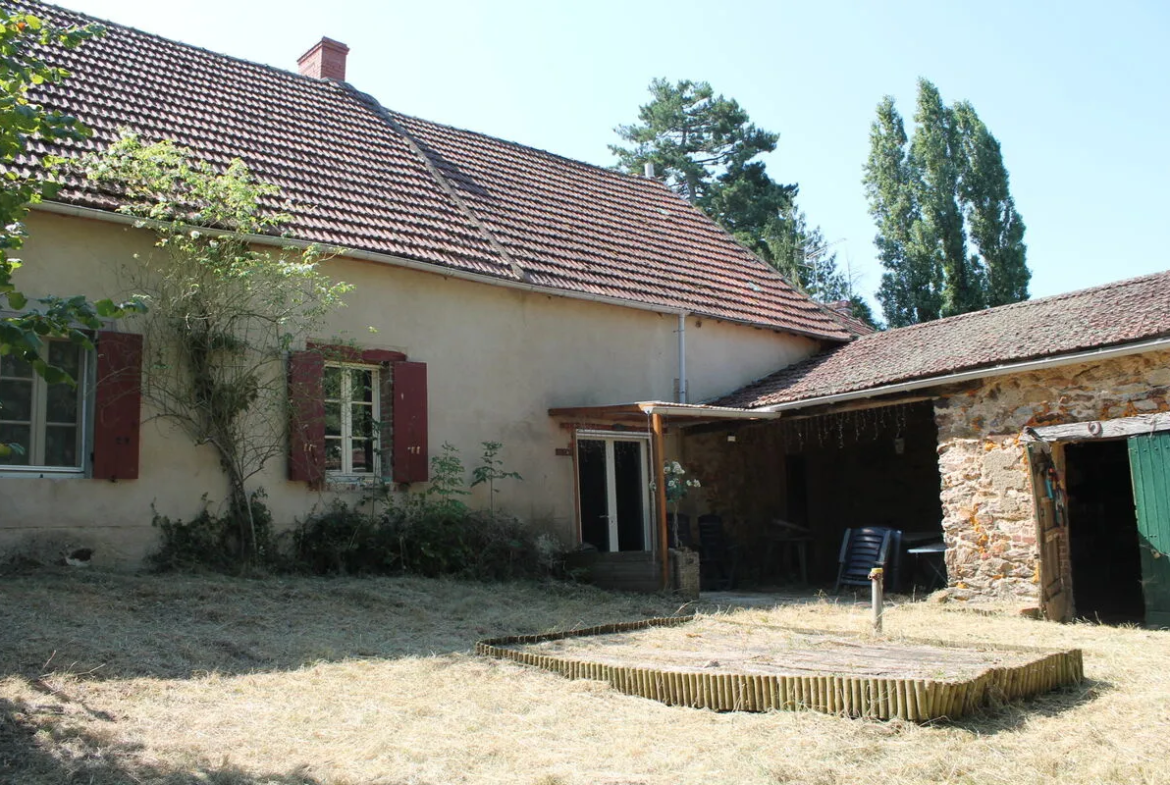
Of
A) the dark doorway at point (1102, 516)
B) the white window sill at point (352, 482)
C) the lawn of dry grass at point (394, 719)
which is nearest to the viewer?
the lawn of dry grass at point (394, 719)

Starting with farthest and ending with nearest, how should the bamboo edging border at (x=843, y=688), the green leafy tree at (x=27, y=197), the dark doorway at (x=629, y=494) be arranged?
the dark doorway at (x=629, y=494), the bamboo edging border at (x=843, y=688), the green leafy tree at (x=27, y=197)

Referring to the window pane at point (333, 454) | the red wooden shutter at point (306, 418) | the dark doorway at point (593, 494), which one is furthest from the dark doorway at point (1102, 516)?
the red wooden shutter at point (306, 418)

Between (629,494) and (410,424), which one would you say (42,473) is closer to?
(410,424)

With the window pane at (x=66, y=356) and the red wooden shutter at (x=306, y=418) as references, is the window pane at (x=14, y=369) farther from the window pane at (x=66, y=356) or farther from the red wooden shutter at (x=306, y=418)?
the red wooden shutter at (x=306, y=418)

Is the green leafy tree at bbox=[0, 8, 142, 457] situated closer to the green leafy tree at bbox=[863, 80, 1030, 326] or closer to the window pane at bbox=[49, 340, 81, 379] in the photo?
the window pane at bbox=[49, 340, 81, 379]

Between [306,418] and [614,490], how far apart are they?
440 cm

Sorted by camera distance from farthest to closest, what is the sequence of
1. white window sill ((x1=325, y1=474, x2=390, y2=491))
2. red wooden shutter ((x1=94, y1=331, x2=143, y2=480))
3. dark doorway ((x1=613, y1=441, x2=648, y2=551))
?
dark doorway ((x1=613, y1=441, x2=648, y2=551))
white window sill ((x1=325, y1=474, x2=390, y2=491))
red wooden shutter ((x1=94, y1=331, x2=143, y2=480))

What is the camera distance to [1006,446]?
34.7 feet

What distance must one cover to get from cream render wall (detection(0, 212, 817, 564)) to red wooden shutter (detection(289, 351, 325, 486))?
19cm

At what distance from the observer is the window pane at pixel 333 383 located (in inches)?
425

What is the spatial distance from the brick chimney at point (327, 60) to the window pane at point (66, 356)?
7.59 metres

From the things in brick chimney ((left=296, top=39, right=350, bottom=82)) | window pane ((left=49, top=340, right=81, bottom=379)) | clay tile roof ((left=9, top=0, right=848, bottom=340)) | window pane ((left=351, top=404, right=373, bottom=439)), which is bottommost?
window pane ((left=351, top=404, right=373, bottom=439))

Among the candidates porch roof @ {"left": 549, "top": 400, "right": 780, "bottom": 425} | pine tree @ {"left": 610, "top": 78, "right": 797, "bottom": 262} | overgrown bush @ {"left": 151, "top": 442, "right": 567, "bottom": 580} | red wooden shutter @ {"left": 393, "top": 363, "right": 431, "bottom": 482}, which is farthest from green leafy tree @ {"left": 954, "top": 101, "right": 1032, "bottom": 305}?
red wooden shutter @ {"left": 393, "top": 363, "right": 431, "bottom": 482}

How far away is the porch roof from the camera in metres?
11.5
